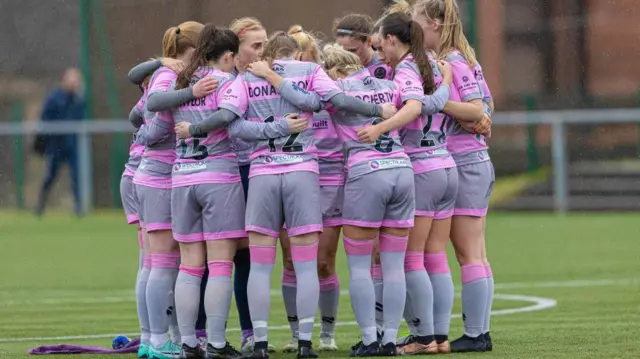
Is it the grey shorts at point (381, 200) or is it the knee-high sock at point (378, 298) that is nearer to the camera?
the grey shorts at point (381, 200)

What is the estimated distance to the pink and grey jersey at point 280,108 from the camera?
758 cm

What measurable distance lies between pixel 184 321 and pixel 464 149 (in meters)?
1.92

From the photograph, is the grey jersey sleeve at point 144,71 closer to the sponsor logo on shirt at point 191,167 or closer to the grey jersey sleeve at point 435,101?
the sponsor logo on shirt at point 191,167

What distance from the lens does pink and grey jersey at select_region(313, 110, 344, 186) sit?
8203 mm

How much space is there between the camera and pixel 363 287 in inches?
302

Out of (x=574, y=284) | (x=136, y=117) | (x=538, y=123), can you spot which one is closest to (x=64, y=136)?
(x=538, y=123)

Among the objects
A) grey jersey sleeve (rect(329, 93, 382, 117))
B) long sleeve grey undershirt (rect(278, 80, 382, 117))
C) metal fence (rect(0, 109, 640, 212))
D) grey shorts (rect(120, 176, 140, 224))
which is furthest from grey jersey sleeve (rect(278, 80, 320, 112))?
metal fence (rect(0, 109, 640, 212))

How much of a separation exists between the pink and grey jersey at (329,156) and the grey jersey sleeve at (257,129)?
0.67 meters

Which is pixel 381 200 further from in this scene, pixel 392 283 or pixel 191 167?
pixel 191 167

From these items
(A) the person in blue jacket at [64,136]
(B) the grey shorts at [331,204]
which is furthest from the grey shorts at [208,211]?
(A) the person in blue jacket at [64,136]

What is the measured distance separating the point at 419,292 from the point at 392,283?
0.23m

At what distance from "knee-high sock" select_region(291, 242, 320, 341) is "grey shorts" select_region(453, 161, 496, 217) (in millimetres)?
963

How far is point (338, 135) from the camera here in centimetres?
792

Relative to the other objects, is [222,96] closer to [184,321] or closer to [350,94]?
[350,94]
